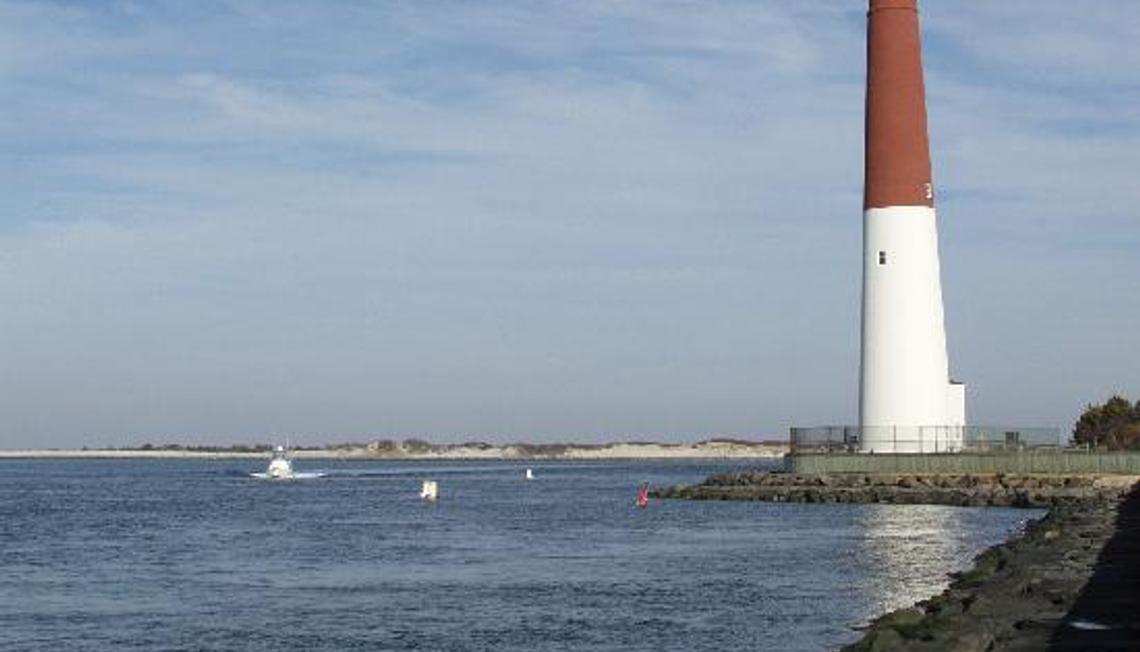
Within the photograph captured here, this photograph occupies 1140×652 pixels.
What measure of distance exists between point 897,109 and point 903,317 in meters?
5.91

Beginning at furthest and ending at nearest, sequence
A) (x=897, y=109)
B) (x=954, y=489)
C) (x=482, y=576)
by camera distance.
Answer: (x=954, y=489) → (x=897, y=109) → (x=482, y=576)

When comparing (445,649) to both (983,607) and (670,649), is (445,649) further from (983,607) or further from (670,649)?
(983,607)

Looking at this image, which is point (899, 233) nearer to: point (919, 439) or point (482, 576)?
point (919, 439)

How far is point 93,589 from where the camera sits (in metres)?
34.2

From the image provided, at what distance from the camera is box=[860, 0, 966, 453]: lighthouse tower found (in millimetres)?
53781

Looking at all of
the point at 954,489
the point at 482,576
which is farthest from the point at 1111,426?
the point at 482,576

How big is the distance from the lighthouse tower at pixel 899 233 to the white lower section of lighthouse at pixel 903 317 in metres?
0.03

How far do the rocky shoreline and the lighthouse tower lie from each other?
12.4 feet

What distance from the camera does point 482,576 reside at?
36.0 m

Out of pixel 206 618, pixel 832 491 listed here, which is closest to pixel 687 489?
pixel 832 491

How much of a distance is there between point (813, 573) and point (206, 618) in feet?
39.5

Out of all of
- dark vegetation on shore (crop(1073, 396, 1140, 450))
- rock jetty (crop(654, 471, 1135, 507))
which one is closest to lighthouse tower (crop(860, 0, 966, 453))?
rock jetty (crop(654, 471, 1135, 507))

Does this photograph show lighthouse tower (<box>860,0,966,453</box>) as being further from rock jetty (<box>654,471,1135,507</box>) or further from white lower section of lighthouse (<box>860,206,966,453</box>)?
rock jetty (<box>654,471,1135,507</box>)

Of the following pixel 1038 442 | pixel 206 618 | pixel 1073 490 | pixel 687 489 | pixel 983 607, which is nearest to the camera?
pixel 983 607
